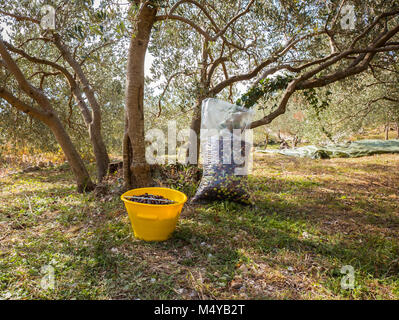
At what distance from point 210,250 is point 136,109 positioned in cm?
276

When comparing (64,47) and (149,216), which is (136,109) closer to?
(149,216)

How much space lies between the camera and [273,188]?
5.34 metres

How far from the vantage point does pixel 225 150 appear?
371cm

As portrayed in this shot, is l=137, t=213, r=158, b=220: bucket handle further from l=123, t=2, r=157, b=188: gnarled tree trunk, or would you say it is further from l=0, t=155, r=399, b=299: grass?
l=123, t=2, r=157, b=188: gnarled tree trunk

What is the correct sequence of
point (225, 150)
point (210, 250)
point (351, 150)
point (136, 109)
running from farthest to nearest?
point (351, 150)
point (136, 109)
point (225, 150)
point (210, 250)

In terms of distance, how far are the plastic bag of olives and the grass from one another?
0.91ft

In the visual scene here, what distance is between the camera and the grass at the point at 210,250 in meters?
2.06

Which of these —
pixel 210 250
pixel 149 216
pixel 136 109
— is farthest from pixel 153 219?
pixel 136 109

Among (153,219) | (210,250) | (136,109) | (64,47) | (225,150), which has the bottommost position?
(210,250)

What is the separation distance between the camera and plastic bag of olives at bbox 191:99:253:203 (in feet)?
12.2

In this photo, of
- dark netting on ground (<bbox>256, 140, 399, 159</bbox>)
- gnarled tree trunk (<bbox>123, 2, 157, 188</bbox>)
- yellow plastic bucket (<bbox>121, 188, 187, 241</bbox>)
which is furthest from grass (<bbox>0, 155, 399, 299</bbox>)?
dark netting on ground (<bbox>256, 140, 399, 159</bbox>)
